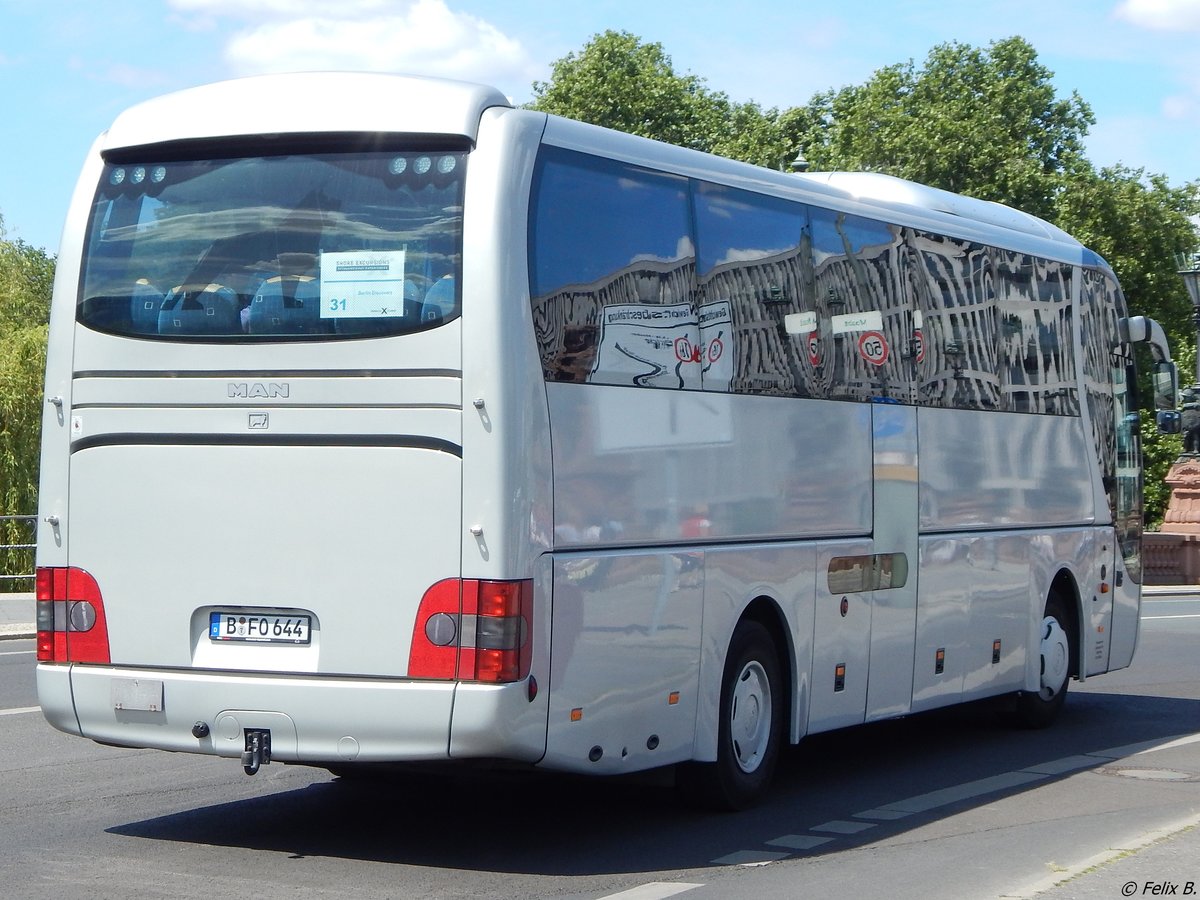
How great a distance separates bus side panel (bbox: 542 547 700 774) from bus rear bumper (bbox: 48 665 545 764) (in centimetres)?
39

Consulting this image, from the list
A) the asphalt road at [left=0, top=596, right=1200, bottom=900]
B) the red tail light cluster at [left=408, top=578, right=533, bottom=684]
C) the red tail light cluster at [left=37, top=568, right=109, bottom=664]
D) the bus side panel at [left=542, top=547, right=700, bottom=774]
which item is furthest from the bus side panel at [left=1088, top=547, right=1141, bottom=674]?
the red tail light cluster at [left=37, top=568, right=109, bottom=664]

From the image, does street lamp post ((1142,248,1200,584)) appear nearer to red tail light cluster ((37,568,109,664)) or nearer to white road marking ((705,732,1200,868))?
white road marking ((705,732,1200,868))

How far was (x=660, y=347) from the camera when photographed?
9.00 metres

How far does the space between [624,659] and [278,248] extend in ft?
8.13

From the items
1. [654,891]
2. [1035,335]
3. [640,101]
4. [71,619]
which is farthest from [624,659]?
[640,101]

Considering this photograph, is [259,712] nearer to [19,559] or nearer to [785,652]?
[785,652]

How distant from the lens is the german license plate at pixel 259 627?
804 cm

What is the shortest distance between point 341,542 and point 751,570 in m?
2.63

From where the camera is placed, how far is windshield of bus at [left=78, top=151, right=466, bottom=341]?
26.2 ft

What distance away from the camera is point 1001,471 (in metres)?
13.1

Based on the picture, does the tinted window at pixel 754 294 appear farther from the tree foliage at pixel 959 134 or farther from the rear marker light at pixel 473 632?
the tree foliage at pixel 959 134

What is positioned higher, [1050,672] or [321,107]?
[321,107]

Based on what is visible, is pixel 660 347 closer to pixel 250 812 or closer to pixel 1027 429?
pixel 250 812

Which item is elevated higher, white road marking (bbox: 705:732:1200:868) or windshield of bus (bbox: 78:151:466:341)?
windshield of bus (bbox: 78:151:466:341)
